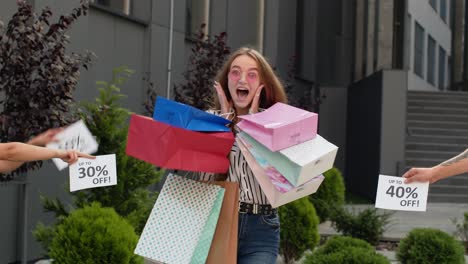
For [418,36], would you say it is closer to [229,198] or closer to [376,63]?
[376,63]

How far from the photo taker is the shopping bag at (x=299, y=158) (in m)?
3.30

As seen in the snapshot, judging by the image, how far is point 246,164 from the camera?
3.59 metres

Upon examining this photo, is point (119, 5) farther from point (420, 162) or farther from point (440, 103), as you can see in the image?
point (440, 103)

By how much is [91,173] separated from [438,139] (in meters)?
19.1

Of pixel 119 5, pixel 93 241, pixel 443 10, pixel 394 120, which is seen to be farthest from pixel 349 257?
pixel 443 10

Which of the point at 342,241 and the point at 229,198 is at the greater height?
the point at 229,198

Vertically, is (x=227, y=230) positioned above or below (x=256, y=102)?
below

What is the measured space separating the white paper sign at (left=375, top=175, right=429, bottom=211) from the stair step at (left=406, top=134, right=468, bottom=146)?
730 inches

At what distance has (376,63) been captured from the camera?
85.9 ft

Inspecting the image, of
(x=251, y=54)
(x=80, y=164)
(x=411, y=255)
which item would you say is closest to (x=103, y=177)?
(x=80, y=164)

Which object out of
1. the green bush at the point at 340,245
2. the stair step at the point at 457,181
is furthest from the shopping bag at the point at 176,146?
the stair step at the point at 457,181

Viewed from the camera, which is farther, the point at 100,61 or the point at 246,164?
the point at 100,61

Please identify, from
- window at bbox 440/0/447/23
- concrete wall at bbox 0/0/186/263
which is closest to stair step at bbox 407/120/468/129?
concrete wall at bbox 0/0/186/263

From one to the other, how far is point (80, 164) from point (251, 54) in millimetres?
1017
